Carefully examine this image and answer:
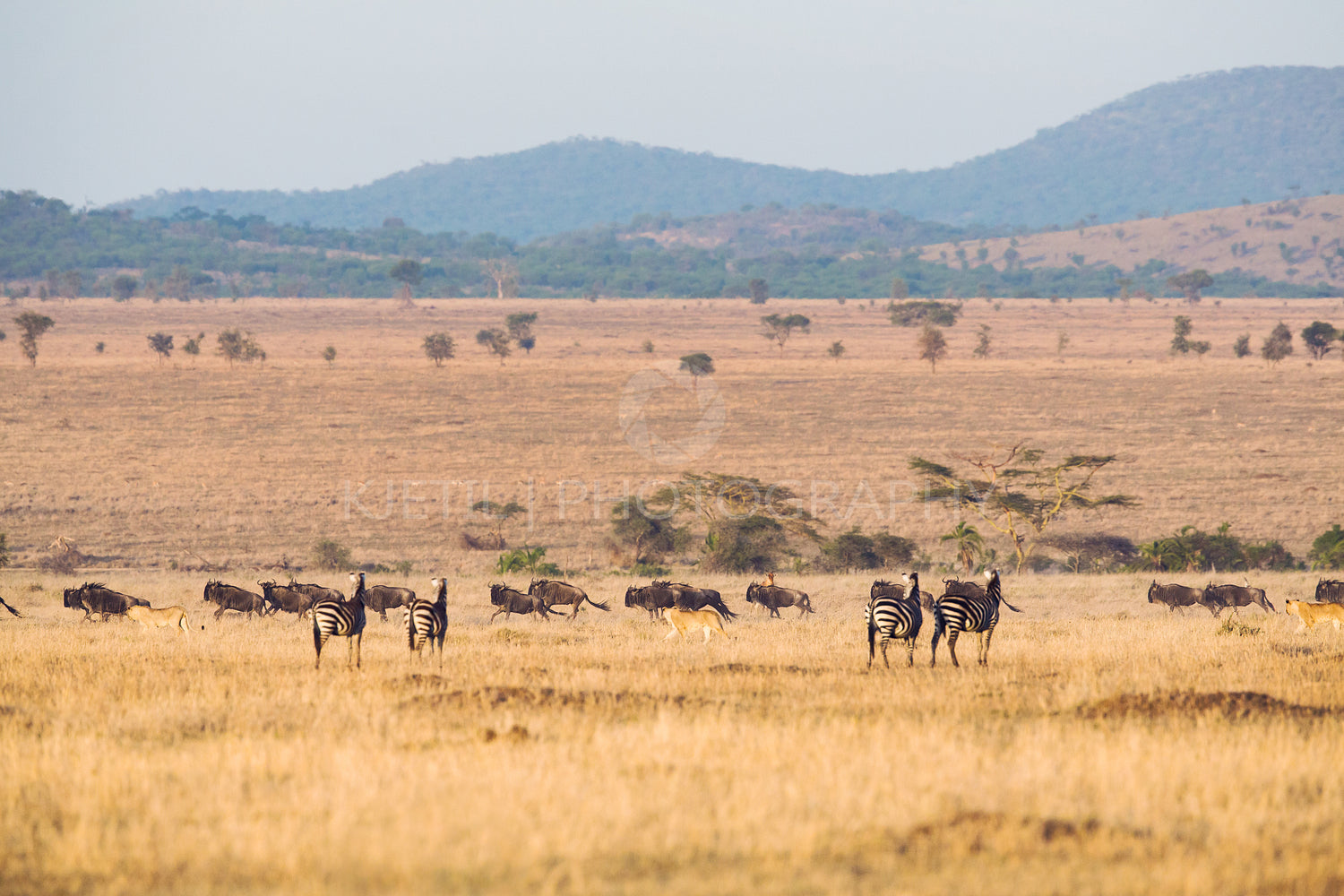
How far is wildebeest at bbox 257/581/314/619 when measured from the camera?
20483 mm

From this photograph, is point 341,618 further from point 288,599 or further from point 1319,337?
point 1319,337

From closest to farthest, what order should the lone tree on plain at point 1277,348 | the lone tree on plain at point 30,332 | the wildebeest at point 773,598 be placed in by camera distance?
the wildebeest at point 773,598 < the lone tree on plain at point 30,332 < the lone tree on plain at point 1277,348

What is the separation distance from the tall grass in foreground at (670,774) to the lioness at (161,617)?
3196mm

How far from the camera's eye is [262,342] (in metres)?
100

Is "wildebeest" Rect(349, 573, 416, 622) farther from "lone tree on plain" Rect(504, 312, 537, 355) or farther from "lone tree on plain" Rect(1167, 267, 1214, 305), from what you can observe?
"lone tree on plain" Rect(1167, 267, 1214, 305)

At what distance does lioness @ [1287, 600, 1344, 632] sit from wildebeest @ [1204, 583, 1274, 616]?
146 inches

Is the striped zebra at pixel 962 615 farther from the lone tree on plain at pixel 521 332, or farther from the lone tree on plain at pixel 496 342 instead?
the lone tree on plain at pixel 521 332

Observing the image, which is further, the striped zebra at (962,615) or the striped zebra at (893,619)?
the striped zebra at (962,615)

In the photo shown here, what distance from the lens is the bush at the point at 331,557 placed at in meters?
32.0

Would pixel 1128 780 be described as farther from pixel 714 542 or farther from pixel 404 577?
pixel 714 542

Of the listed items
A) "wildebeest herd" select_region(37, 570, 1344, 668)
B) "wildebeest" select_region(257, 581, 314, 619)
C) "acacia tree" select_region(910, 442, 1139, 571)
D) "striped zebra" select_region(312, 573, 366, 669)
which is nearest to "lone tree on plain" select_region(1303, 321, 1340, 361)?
"acacia tree" select_region(910, 442, 1139, 571)

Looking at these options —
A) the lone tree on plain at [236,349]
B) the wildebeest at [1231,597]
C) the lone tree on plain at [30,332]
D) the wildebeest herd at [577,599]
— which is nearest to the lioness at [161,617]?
→ the wildebeest herd at [577,599]

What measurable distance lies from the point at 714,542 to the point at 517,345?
65.7m

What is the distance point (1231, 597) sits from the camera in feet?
69.8
